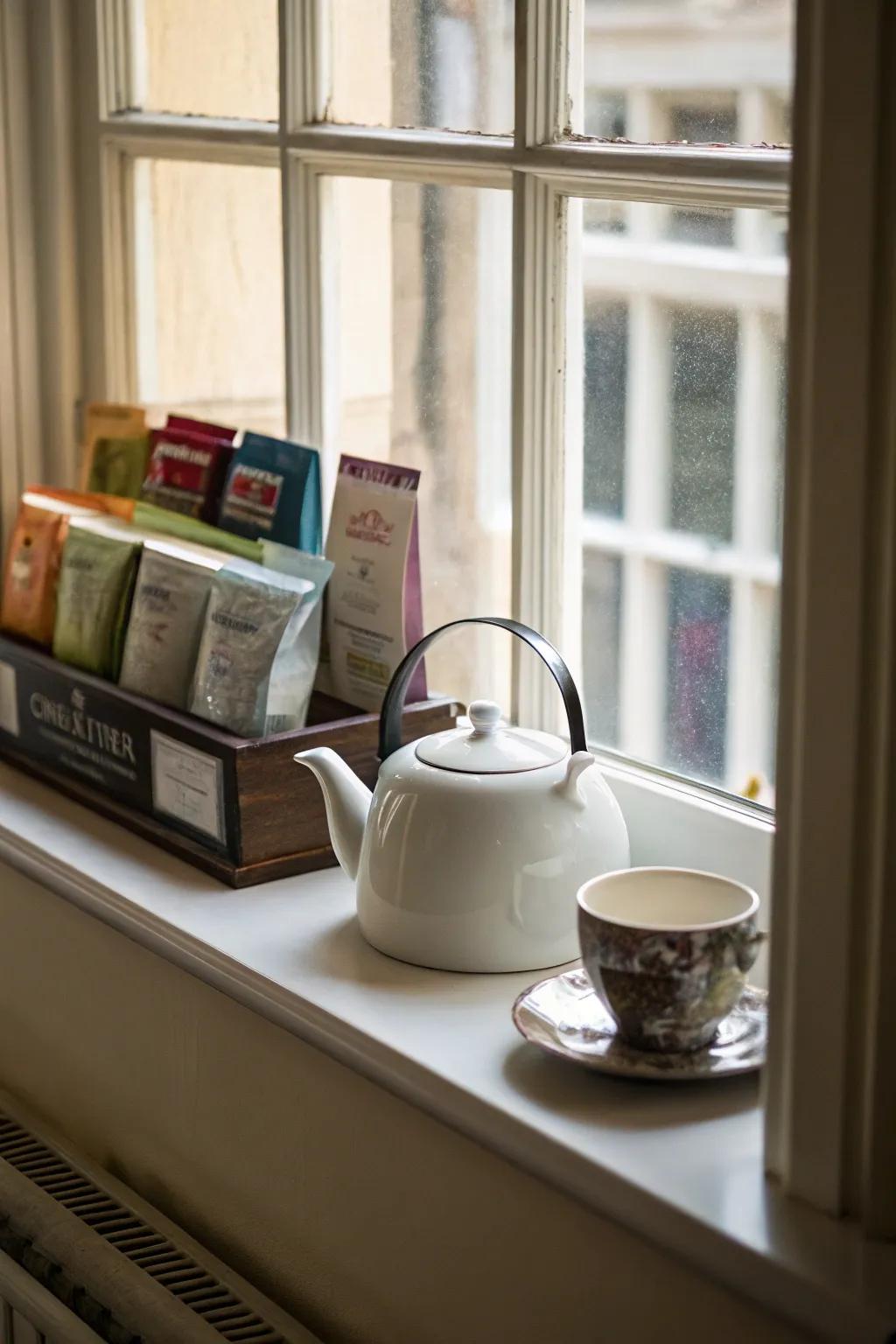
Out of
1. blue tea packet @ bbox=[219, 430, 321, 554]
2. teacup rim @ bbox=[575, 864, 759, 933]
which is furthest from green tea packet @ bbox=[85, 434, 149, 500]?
teacup rim @ bbox=[575, 864, 759, 933]

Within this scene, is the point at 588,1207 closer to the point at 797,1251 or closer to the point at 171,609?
the point at 797,1251

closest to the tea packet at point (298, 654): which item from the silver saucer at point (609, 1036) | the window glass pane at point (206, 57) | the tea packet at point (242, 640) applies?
the tea packet at point (242, 640)

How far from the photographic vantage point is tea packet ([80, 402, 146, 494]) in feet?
4.86

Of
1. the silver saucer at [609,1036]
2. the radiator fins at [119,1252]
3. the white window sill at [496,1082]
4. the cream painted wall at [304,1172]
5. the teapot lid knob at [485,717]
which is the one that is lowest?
the radiator fins at [119,1252]

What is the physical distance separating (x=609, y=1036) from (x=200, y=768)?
0.41 m

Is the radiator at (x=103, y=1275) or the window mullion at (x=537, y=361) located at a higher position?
the window mullion at (x=537, y=361)

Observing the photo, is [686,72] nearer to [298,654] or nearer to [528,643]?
[528,643]

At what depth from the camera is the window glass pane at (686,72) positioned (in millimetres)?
1003

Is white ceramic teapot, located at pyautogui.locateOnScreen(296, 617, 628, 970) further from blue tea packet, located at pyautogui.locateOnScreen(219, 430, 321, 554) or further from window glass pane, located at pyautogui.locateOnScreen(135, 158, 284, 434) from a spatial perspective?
window glass pane, located at pyautogui.locateOnScreen(135, 158, 284, 434)

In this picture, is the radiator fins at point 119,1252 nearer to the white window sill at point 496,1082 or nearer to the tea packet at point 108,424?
the white window sill at point 496,1082

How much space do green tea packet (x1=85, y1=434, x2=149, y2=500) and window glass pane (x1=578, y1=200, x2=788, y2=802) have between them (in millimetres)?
461

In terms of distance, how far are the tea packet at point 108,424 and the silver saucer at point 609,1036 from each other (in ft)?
2.36

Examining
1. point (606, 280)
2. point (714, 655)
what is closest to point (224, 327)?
point (606, 280)

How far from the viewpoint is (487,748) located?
1.05 meters
